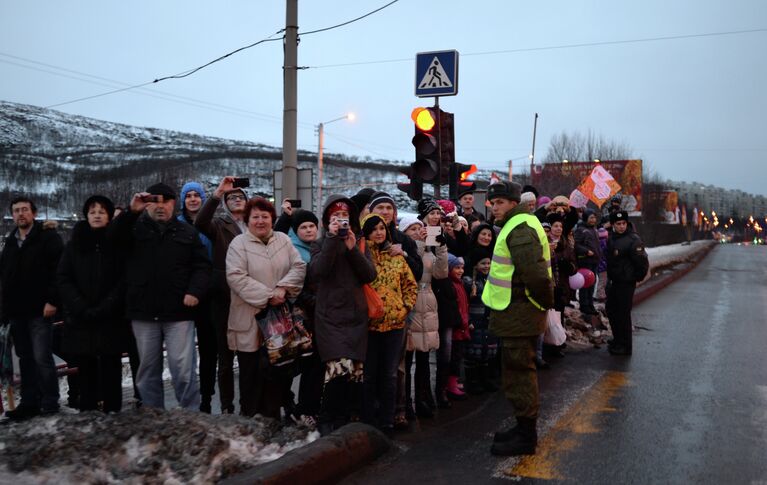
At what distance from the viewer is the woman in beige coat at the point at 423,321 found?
5711 mm

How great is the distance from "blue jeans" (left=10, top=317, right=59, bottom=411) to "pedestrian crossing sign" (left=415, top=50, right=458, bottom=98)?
5.41 meters

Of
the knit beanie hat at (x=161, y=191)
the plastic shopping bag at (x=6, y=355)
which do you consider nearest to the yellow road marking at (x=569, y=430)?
the knit beanie hat at (x=161, y=191)

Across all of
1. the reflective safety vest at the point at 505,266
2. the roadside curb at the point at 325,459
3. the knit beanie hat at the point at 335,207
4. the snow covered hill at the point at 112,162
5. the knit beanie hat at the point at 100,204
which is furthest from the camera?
the snow covered hill at the point at 112,162

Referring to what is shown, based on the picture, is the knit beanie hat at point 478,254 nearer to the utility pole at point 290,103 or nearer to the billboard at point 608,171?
the utility pole at point 290,103

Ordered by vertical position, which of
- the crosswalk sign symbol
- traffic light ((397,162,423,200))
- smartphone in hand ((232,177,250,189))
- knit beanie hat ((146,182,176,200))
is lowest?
knit beanie hat ((146,182,176,200))

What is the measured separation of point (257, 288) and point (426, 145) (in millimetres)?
3847

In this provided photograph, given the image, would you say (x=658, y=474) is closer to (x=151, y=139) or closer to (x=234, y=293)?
(x=234, y=293)

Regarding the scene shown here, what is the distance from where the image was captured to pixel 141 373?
17.2ft

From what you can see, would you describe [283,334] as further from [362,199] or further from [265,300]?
[362,199]

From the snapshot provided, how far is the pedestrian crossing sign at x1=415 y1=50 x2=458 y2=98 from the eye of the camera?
345 inches

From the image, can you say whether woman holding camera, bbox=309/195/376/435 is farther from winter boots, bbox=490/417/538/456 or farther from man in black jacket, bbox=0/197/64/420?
man in black jacket, bbox=0/197/64/420

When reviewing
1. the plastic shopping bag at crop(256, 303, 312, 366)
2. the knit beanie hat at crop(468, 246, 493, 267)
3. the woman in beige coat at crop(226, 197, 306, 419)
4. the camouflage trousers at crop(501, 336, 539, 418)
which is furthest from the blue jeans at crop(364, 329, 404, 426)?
the knit beanie hat at crop(468, 246, 493, 267)

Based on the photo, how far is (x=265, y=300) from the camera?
16.6 feet

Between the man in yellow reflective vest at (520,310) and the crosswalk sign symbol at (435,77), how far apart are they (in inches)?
167
